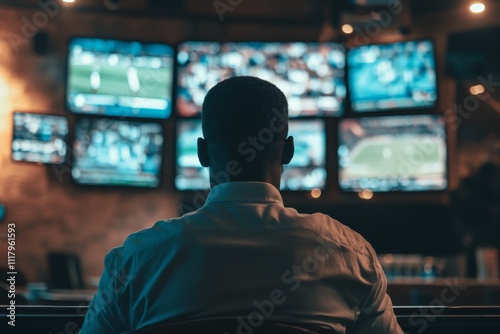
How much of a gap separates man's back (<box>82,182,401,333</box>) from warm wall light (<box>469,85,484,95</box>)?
4.62 m

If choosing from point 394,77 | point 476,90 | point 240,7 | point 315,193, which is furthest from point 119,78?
point 476,90

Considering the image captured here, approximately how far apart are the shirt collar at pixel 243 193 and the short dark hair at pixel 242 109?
9cm

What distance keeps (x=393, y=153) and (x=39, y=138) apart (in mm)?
2817

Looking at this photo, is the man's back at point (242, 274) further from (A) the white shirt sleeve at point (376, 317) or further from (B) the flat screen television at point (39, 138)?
(B) the flat screen television at point (39, 138)

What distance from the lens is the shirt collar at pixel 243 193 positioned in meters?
1.30

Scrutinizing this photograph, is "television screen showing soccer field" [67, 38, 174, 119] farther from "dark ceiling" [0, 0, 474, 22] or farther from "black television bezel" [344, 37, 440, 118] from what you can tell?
"black television bezel" [344, 37, 440, 118]

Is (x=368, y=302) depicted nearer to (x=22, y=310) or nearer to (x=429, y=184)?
(x=22, y=310)

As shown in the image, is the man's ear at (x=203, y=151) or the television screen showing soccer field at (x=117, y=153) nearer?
the man's ear at (x=203, y=151)

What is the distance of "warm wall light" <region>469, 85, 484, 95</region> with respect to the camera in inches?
217

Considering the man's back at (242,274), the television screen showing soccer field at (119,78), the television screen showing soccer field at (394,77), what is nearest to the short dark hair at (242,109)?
the man's back at (242,274)

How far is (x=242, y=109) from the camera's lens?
4.33ft

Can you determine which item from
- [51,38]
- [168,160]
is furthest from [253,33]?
[51,38]

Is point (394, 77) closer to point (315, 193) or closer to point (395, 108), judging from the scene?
point (395, 108)

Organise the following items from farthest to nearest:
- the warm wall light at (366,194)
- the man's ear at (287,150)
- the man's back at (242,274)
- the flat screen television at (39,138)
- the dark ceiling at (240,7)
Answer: the dark ceiling at (240,7), the warm wall light at (366,194), the flat screen television at (39,138), the man's ear at (287,150), the man's back at (242,274)
